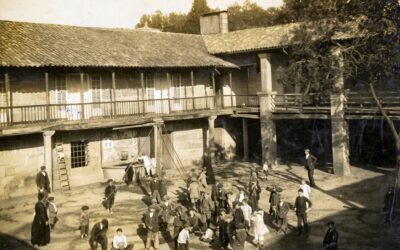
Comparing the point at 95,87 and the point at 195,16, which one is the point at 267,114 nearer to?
the point at 95,87

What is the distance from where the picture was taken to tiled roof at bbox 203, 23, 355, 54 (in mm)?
26531

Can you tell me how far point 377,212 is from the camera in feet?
55.0

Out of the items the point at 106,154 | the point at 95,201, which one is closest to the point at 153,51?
the point at 106,154

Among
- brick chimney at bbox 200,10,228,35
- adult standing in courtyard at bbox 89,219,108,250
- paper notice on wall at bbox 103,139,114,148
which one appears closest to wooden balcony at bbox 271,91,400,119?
brick chimney at bbox 200,10,228,35

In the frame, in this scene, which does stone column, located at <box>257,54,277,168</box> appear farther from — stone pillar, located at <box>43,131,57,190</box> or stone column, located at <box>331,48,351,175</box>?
stone pillar, located at <box>43,131,57,190</box>

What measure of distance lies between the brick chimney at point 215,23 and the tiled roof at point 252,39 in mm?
1616

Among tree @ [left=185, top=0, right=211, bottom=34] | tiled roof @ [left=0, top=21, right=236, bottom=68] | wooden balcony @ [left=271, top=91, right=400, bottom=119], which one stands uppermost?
tree @ [left=185, top=0, right=211, bottom=34]

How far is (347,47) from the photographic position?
19.4 meters

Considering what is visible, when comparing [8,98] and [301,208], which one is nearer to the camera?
[301,208]

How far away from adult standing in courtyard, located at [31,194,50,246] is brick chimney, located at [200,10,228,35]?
22913 millimetres

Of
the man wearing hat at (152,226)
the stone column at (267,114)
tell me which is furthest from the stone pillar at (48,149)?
the stone column at (267,114)

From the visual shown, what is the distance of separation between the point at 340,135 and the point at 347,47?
5.94m

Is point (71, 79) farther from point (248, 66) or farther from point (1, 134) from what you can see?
point (248, 66)

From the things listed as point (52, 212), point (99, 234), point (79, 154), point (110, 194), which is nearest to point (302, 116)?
point (110, 194)
